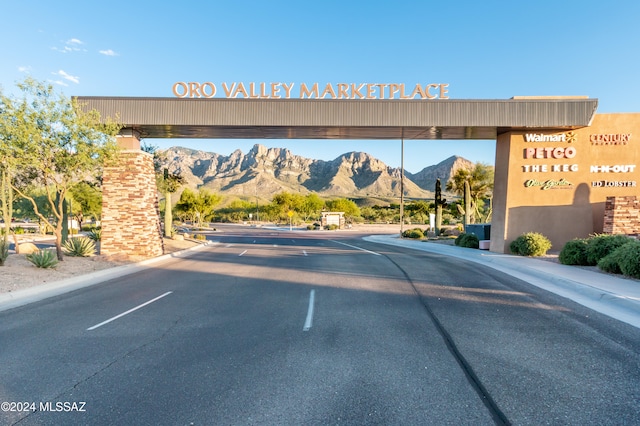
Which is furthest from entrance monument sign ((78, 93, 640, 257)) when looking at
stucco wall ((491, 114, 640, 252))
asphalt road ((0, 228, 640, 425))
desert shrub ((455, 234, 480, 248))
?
asphalt road ((0, 228, 640, 425))

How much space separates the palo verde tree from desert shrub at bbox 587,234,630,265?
59.1ft

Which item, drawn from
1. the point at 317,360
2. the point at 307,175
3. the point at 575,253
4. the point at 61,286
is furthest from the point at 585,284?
the point at 307,175

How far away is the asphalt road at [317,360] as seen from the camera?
3486 mm

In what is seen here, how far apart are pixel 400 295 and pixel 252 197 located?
122m

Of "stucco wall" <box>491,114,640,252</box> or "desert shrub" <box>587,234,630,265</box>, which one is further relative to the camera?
"stucco wall" <box>491,114,640,252</box>

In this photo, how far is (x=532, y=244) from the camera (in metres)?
15.0

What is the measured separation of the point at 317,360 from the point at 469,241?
18294mm

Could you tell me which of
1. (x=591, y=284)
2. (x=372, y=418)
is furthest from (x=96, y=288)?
(x=591, y=284)

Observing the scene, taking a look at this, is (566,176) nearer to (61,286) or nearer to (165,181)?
(61,286)

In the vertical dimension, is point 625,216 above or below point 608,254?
above

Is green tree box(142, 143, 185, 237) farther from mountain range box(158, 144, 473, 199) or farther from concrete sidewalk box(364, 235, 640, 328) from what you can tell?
mountain range box(158, 144, 473, 199)

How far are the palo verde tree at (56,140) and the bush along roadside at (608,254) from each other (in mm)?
17614

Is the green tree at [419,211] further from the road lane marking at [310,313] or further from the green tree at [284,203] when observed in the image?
the road lane marking at [310,313]

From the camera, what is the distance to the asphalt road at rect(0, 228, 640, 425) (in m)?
3.49
